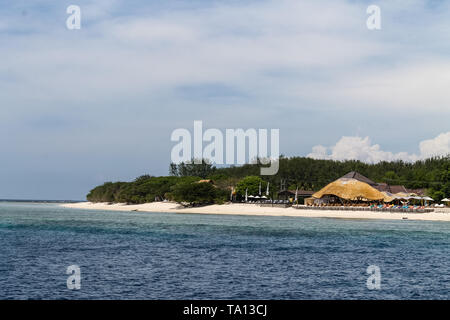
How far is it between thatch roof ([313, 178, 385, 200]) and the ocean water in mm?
56300

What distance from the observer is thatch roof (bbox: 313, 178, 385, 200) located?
106625mm

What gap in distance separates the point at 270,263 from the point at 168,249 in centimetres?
985

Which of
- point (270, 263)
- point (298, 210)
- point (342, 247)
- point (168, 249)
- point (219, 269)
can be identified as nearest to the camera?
point (219, 269)

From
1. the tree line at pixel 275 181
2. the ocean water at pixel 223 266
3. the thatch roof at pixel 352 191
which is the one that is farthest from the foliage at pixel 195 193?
the ocean water at pixel 223 266

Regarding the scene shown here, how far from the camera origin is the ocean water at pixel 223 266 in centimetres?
2425

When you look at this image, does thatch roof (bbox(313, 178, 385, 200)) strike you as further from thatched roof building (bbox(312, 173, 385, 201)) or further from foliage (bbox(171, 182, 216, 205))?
foliage (bbox(171, 182, 216, 205))

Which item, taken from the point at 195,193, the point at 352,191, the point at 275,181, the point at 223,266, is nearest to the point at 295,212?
the point at 352,191

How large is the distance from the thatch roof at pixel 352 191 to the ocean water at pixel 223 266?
56300 mm

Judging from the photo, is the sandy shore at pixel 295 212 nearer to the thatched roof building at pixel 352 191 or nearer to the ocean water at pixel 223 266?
the thatched roof building at pixel 352 191

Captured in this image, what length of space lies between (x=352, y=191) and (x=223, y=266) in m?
79.9

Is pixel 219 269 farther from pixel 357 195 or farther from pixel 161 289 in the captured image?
pixel 357 195
